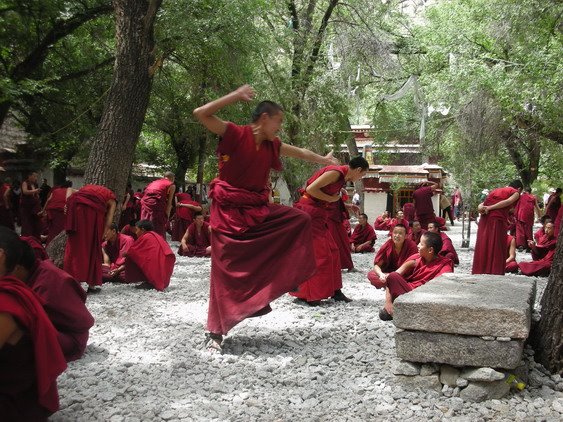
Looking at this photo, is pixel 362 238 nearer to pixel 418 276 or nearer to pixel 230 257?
pixel 418 276

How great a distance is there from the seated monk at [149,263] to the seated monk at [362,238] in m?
5.65

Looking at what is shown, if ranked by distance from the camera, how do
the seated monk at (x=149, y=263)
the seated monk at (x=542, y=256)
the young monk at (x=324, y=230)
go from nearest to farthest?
the young monk at (x=324, y=230), the seated monk at (x=149, y=263), the seated monk at (x=542, y=256)

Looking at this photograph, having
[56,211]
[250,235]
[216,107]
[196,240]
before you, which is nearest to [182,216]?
[196,240]

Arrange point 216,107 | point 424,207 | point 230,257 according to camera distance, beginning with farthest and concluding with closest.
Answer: point 424,207 < point 230,257 < point 216,107

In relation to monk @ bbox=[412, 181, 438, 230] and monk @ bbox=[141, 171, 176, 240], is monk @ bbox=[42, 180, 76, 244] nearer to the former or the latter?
monk @ bbox=[141, 171, 176, 240]

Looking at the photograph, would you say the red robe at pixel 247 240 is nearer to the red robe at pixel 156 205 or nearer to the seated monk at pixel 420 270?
the seated monk at pixel 420 270

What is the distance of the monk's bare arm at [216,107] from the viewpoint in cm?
379

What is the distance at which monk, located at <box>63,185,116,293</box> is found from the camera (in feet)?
20.1

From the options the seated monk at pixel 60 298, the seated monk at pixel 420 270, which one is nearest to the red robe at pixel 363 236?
the seated monk at pixel 420 270

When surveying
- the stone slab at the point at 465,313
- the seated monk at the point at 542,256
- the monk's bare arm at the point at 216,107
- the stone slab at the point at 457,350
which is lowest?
the seated monk at the point at 542,256

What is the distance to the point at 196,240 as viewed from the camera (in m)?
10.1

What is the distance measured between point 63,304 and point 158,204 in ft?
21.2

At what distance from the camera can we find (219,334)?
4.11 metres

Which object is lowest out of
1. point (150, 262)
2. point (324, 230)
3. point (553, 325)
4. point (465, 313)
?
point (150, 262)
